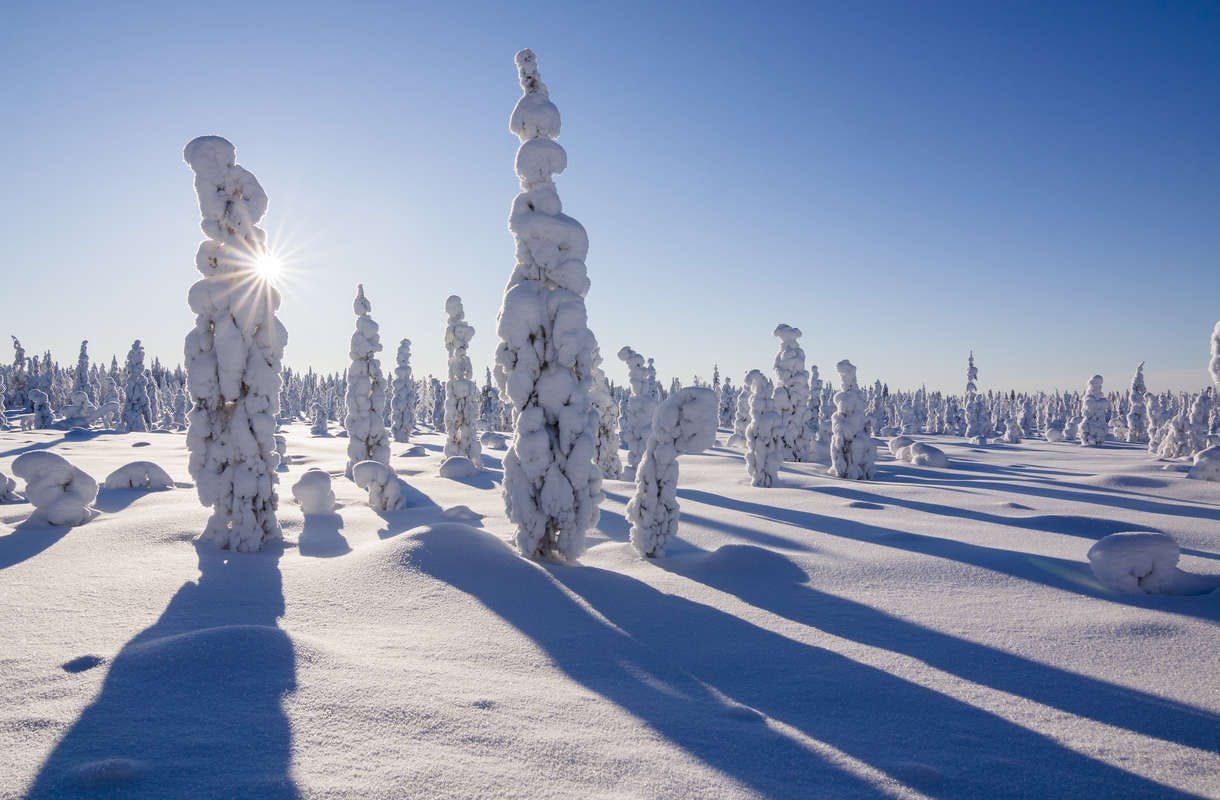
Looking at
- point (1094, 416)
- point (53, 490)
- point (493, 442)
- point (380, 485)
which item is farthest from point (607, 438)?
point (1094, 416)

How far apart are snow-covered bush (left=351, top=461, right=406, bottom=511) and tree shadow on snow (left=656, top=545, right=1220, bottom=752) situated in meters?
8.44

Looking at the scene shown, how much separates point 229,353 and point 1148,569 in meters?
13.6

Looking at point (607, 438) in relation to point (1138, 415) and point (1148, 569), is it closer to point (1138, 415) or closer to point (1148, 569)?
point (1148, 569)

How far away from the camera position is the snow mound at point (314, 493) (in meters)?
13.3

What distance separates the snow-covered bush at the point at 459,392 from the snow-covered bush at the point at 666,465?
1804 cm

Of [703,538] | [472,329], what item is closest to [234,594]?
[703,538]

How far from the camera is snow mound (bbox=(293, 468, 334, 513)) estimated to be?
13.3 m

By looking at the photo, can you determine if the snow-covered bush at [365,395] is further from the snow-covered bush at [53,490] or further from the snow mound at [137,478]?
the snow-covered bush at [53,490]

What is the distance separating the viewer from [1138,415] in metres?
53.2

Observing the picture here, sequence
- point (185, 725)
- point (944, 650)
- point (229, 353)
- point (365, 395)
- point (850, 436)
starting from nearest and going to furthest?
point (185, 725)
point (944, 650)
point (229, 353)
point (365, 395)
point (850, 436)

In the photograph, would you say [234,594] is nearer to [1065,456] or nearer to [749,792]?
[749,792]

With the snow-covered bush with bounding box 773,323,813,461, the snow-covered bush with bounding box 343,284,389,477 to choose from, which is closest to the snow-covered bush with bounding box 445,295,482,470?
the snow-covered bush with bounding box 343,284,389,477

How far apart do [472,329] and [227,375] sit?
19.7 m

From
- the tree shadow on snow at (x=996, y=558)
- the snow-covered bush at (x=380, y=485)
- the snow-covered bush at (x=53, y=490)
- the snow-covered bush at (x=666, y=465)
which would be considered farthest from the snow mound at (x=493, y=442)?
the snow-covered bush at (x=666, y=465)
